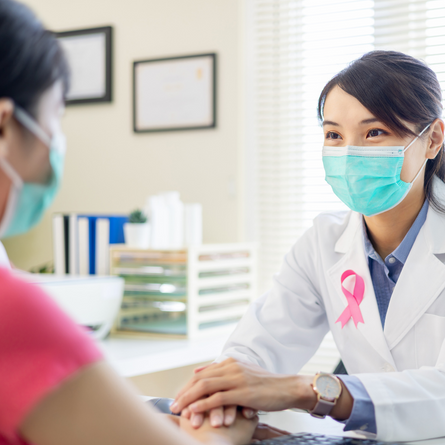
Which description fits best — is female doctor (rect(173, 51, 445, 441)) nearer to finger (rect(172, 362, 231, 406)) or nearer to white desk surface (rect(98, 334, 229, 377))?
finger (rect(172, 362, 231, 406))

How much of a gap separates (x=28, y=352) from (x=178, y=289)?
157 cm

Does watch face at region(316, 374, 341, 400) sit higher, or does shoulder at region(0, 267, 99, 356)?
shoulder at region(0, 267, 99, 356)

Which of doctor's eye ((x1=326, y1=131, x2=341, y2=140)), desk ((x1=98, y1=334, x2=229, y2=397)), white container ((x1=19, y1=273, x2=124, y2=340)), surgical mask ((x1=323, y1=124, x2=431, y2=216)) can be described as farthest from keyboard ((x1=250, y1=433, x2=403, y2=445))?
white container ((x1=19, y1=273, x2=124, y2=340))

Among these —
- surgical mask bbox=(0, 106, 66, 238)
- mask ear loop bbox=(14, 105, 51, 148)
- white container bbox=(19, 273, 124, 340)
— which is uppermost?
mask ear loop bbox=(14, 105, 51, 148)

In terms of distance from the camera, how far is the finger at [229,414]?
33.9 inches

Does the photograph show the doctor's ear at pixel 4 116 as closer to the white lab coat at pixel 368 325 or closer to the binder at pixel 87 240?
the white lab coat at pixel 368 325

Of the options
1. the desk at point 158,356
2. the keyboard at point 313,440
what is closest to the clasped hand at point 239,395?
the keyboard at point 313,440

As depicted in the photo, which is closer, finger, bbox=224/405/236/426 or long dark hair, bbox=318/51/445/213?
finger, bbox=224/405/236/426

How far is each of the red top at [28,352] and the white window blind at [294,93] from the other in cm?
194

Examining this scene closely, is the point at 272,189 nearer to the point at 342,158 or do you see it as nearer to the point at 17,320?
the point at 342,158

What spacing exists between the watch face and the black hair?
0.65 m

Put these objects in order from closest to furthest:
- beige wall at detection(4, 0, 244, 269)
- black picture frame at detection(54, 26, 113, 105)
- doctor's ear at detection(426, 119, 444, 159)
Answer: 1. doctor's ear at detection(426, 119, 444, 159)
2. beige wall at detection(4, 0, 244, 269)
3. black picture frame at detection(54, 26, 113, 105)

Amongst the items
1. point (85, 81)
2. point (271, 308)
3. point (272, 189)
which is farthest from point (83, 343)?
point (85, 81)

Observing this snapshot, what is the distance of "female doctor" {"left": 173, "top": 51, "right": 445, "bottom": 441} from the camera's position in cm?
114
